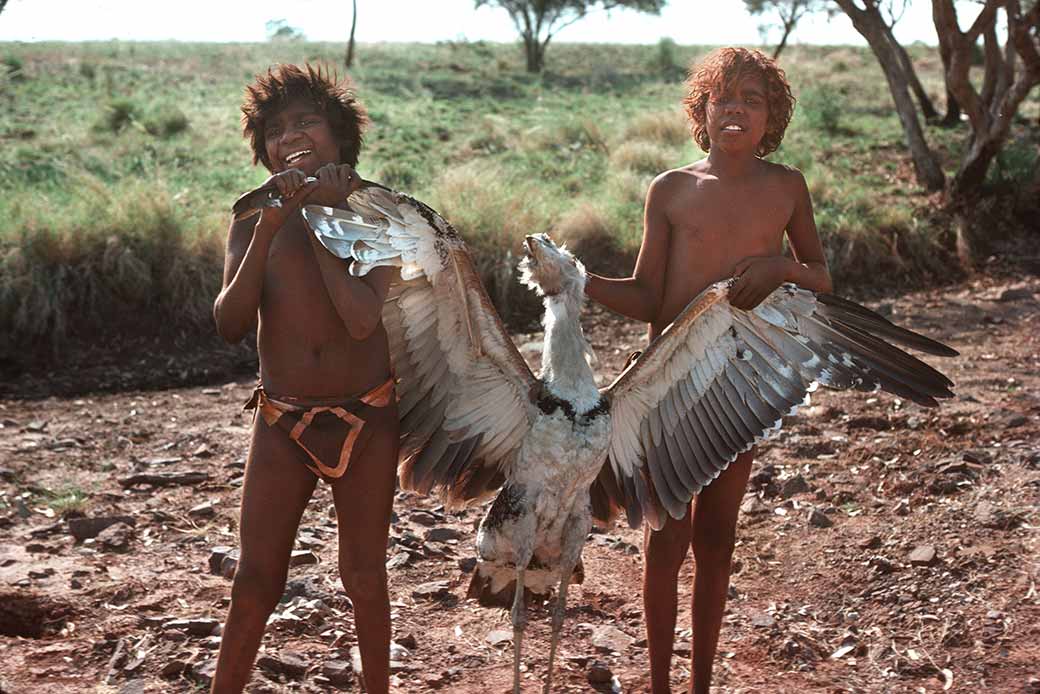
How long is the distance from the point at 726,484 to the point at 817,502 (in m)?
2.31

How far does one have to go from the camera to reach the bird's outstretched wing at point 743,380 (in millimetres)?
3643

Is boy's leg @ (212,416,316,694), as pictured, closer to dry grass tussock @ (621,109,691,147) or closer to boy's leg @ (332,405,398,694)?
boy's leg @ (332,405,398,694)

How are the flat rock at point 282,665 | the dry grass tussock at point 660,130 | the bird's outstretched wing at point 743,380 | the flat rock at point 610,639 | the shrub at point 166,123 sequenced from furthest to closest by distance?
the shrub at point 166,123 < the dry grass tussock at point 660,130 < the flat rock at point 610,639 < the flat rock at point 282,665 < the bird's outstretched wing at point 743,380

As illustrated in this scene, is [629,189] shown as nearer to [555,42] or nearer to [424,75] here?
[424,75]

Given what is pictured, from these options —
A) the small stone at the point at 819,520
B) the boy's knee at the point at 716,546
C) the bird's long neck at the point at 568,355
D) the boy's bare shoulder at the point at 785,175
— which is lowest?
the small stone at the point at 819,520

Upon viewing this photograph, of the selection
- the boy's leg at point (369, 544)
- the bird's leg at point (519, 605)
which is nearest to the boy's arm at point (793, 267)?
the bird's leg at point (519, 605)

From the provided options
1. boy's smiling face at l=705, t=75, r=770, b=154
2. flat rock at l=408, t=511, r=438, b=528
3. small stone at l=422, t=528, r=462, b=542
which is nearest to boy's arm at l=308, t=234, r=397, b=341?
boy's smiling face at l=705, t=75, r=770, b=154

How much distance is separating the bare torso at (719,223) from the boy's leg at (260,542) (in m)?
1.43

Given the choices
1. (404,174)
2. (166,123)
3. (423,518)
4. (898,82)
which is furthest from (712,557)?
(166,123)

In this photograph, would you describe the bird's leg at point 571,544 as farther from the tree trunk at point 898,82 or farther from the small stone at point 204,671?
the tree trunk at point 898,82

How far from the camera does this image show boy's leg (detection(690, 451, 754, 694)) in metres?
3.65

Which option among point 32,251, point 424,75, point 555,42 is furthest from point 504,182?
point 555,42

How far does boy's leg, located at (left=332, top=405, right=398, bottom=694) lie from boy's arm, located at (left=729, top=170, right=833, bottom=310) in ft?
4.07

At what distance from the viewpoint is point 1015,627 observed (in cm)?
443
